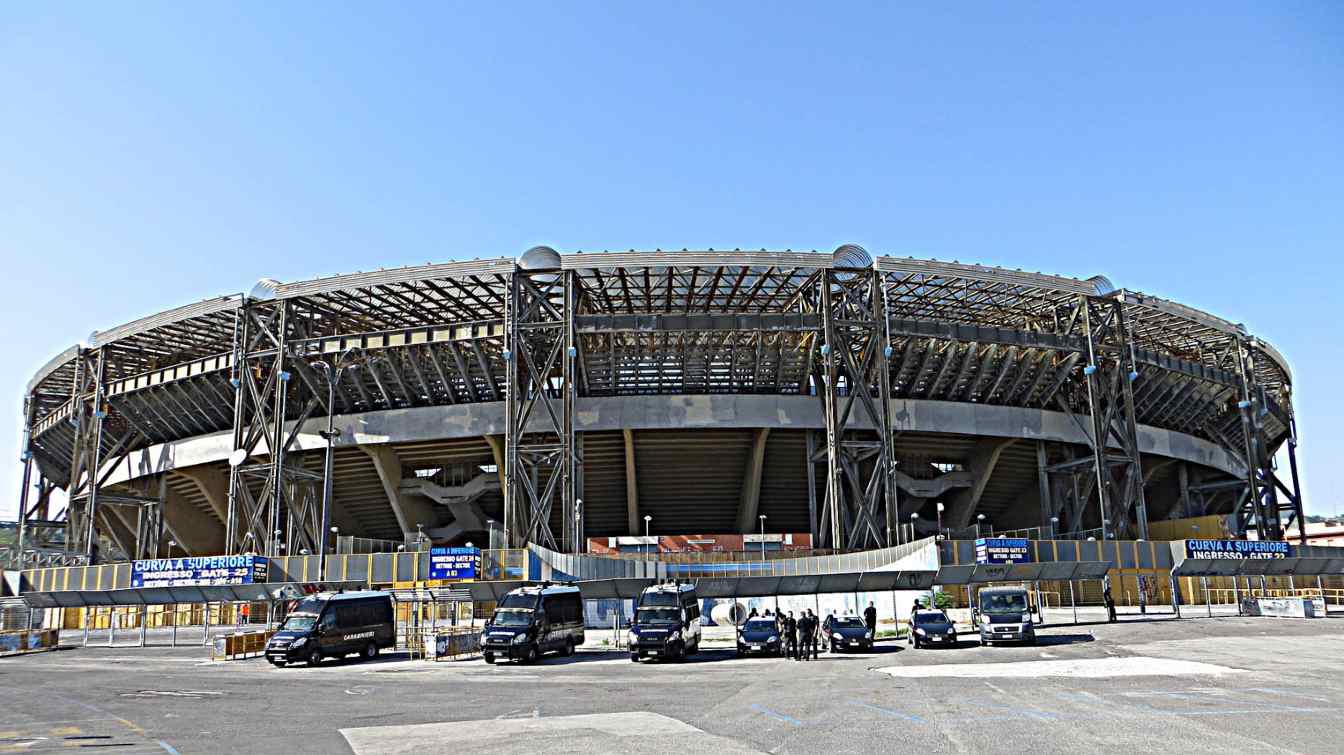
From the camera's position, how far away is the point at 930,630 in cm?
3253

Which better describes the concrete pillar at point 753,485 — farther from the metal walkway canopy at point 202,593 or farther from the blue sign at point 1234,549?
the metal walkway canopy at point 202,593

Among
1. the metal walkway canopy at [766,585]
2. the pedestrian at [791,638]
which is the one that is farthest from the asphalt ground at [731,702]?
the metal walkway canopy at [766,585]

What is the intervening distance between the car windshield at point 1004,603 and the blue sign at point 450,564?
72.3 feet

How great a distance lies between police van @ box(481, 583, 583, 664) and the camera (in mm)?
31078

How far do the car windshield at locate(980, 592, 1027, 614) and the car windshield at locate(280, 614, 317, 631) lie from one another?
2124 cm

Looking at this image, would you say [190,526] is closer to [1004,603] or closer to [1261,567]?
[1004,603]

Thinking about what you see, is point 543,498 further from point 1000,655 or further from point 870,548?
point 1000,655

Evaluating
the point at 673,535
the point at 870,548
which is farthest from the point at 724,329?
the point at 673,535

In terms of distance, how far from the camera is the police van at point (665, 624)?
99.0 ft

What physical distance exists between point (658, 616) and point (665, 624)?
1.70 ft

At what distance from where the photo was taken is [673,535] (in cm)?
6925

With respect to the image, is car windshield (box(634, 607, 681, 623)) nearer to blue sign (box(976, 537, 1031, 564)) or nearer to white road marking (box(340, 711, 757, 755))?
white road marking (box(340, 711, 757, 755))

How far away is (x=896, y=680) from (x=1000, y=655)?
7.33 metres

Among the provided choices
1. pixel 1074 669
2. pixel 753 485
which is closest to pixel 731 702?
pixel 1074 669
